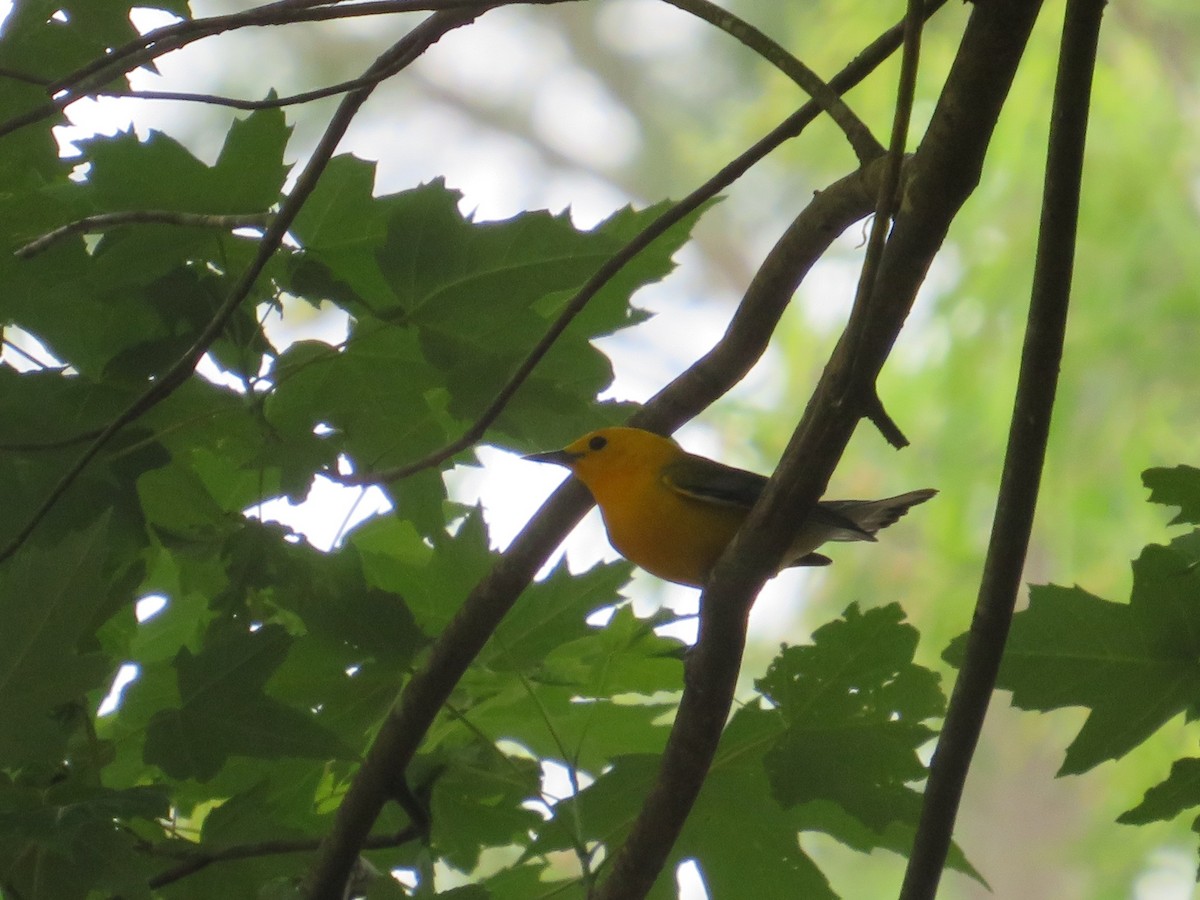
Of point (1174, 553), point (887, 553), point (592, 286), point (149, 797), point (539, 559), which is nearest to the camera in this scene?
point (149, 797)

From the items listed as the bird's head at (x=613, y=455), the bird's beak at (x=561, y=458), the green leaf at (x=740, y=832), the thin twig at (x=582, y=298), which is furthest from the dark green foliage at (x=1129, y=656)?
the bird's beak at (x=561, y=458)

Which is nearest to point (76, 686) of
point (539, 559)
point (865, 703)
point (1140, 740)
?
point (539, 559)

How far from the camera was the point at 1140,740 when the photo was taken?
1.35m

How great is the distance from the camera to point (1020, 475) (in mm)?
1335

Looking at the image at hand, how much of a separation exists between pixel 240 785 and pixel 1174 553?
3.64ft

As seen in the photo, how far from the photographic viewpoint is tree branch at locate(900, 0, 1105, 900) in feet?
4.06

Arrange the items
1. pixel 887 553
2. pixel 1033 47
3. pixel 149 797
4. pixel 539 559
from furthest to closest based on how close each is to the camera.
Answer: pixel 887 553
pixel 1033 47
pixel 539 559
pixel 149 797

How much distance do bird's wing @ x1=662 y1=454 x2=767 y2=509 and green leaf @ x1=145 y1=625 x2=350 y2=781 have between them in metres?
0.89

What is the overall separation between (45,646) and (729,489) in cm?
121

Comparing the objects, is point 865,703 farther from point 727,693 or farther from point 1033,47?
point 1033,47

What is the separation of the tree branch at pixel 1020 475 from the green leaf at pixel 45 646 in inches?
32.8

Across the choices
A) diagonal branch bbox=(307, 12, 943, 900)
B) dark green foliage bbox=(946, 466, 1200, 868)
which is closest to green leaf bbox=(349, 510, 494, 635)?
diagonal branch bbox=(307, 12, 943, 900)

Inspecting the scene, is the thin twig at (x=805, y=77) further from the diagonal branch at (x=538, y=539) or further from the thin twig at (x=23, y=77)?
the thin twig at (x=23, y=77)

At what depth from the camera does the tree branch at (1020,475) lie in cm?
124
